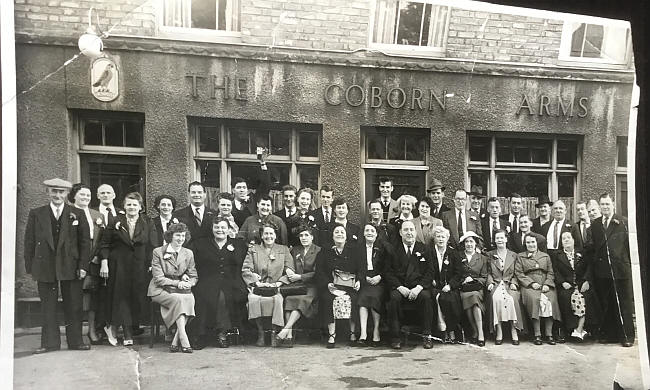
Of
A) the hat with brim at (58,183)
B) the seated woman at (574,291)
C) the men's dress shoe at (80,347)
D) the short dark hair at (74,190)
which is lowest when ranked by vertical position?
the men's dress shoe at (80,347)

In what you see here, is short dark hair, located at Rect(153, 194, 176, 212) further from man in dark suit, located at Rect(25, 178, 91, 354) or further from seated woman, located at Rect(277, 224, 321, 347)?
seated woman, located at Rect(277, 224, 321, 347)

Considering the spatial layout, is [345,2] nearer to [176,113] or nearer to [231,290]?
[176,113]

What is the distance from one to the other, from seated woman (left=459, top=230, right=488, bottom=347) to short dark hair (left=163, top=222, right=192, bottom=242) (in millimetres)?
818

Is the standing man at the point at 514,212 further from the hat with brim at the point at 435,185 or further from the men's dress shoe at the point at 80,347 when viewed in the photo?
the men's dress shoe at the point at 80,347

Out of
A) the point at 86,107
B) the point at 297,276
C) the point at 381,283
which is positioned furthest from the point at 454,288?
the point at 86,107

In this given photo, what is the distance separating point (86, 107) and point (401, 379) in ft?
3.75

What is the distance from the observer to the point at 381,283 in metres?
1.40

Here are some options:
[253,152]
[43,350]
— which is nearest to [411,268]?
[253,152]

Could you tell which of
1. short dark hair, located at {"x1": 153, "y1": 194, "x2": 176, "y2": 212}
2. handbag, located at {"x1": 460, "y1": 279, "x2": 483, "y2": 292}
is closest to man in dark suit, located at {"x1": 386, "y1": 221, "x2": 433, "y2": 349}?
handbag, located at {"x1": 460, "y1": 279, "x2": 483, "y2": 292}

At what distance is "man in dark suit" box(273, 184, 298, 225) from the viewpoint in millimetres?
1339

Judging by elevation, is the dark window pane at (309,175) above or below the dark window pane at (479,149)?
below

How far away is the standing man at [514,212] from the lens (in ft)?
4.85

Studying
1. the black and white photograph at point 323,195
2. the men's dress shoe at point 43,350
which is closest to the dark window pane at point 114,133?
the black and white photograph at point 323,195

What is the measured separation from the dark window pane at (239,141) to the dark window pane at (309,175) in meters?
0.16
